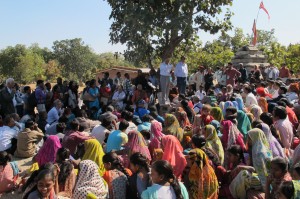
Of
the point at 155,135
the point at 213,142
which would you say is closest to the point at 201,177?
the point at 213,142

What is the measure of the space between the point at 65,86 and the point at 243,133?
22.5ft

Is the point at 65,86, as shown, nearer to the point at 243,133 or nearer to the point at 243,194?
the point at 243,133

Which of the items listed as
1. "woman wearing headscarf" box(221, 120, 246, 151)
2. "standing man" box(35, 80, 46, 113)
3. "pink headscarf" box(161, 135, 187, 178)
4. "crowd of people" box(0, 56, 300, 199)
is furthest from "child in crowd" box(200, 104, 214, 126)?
"standing man" box(35, 80, 46, 113)

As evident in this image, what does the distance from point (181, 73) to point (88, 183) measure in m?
9.12

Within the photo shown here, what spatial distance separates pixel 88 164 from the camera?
4164 mm

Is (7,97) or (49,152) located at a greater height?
(7,97)

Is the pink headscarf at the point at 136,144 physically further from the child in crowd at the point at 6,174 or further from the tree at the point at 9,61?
the tree at the point at 9,61

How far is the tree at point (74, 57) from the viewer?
2908 inches

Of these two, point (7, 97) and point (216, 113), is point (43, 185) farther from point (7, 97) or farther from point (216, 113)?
point (7, 97)

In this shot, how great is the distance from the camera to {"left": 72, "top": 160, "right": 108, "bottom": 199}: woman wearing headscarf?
409 centimetres

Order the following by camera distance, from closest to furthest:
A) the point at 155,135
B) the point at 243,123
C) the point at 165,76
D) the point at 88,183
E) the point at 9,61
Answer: the point at 88,183 < the point at 155,135 < the point at 243,123 < the point at 165,76 < the point at 9,61

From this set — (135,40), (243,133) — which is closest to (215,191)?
(243,133)

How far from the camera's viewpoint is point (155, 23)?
47.9 feet

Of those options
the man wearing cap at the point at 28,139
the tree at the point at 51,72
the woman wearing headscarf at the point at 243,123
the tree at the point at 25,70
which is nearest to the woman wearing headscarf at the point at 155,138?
the woman wearing headscarf at the point at 243,123
